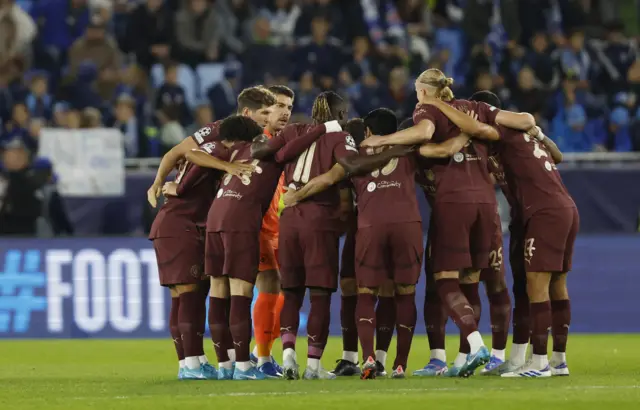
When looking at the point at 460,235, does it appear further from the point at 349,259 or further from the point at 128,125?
the point at 128,125

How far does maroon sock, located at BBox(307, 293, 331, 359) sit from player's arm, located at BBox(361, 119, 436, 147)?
4.15 feet

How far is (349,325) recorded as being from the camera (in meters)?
11.8

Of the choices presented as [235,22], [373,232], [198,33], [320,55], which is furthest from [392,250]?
[235,22]

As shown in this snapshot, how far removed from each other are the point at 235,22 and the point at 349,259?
1144 centimetres

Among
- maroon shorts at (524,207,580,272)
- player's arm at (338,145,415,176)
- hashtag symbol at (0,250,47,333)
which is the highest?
player's arm at (338,145,415,176)

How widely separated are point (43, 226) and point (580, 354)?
7.30 metres

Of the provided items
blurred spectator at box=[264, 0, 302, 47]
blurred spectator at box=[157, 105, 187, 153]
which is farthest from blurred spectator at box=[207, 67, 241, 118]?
blurred spectator at box=[264, 0, 302, 47]

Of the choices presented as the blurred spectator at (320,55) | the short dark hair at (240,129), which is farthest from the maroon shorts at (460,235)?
the blurred spectator at (320,55)

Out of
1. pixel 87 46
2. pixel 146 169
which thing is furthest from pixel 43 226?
pixel 87 46

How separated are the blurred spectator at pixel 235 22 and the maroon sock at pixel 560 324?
37.7 ft

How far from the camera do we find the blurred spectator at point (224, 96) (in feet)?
→ 68.1

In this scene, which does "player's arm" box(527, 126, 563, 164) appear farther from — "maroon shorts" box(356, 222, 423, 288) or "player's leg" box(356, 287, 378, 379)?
"player's leg" box(356, 287, 378, 379)

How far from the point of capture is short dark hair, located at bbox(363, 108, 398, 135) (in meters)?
11.4

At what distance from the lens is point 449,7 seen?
23312mm
